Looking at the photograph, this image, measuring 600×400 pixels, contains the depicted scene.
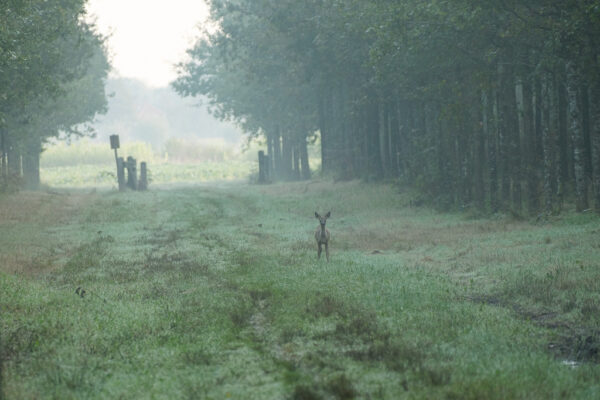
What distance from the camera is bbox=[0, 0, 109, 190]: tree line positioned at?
22375mm

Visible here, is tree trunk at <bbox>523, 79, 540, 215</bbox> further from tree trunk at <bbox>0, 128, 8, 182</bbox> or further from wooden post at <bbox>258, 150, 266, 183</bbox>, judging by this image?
wooden post at <bbox>258, 150, 266, 183</bbox>

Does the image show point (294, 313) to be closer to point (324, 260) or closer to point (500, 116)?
point (324, 260)

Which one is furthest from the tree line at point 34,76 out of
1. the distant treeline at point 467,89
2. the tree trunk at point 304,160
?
the tree trunk at point 304,160

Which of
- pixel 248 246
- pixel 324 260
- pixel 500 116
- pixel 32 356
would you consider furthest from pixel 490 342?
pixel 500 116

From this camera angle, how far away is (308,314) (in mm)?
9078

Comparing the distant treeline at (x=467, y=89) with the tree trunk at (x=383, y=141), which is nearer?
the distant treeline at (x=467, y=89)

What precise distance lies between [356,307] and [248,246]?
7.16m

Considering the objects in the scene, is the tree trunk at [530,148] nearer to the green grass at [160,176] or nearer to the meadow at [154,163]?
the green grass at [160,176]

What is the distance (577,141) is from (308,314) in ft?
35.1

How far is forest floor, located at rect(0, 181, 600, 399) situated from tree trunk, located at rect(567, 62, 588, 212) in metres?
0.55

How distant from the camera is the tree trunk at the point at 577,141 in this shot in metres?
16.8

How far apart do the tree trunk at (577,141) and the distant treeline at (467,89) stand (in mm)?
30

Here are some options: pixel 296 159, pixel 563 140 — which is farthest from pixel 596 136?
pixel 296 159

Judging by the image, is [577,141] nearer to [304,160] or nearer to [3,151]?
[3,151]
